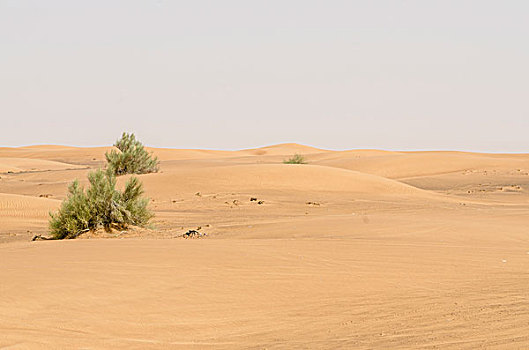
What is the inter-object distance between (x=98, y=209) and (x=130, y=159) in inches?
715

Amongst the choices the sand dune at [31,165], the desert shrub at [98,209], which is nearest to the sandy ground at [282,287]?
the desert shrub at [98,209]

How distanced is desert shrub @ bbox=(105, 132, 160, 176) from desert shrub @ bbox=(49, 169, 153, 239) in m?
16.5

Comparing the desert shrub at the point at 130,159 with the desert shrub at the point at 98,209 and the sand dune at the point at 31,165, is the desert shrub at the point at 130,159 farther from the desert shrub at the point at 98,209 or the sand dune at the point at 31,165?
the sand dune at the point at 31,165

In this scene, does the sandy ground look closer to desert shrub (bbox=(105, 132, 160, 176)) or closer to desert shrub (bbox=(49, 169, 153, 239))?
desert shrub (bbox=(49, 169, 153, 239))

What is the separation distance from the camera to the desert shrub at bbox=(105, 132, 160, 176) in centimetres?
3359

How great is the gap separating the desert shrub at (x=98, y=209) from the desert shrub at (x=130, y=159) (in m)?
16.5

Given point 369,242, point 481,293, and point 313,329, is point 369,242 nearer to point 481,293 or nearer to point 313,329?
point 481,293

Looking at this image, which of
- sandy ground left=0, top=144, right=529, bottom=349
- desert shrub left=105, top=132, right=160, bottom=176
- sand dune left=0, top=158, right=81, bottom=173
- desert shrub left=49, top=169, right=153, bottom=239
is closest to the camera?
sandy ground left=0, top=144, right=529, bottom=349

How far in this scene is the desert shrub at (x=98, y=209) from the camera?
15.2 meters

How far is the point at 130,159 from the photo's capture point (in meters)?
33.8

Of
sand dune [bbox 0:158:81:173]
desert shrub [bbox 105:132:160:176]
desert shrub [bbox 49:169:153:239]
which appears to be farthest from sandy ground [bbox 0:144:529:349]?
sand dune [bbox 0:158:81:173]

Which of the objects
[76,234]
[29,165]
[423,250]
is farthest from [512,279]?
[29,165]

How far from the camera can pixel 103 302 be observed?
→ 742 cm

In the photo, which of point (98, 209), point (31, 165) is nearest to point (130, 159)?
point (98, 209)
